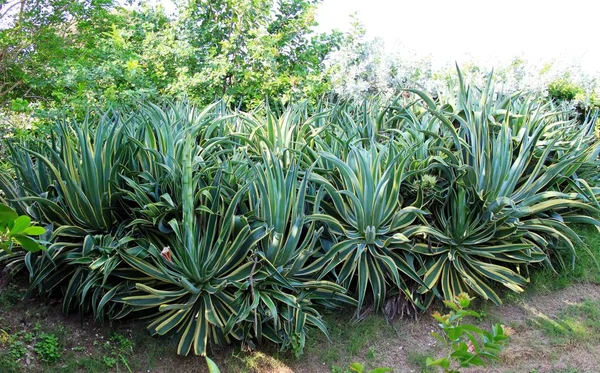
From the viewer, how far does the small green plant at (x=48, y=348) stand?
135 inches

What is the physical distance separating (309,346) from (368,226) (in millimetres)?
921

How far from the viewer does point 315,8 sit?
26.3ft

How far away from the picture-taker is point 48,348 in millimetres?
3465

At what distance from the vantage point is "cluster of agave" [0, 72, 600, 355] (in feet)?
11.6

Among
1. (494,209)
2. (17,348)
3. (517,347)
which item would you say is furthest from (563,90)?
Result: (17,348)

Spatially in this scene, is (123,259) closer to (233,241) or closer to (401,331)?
(233,241)

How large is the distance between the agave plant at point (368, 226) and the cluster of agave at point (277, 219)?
12 mm

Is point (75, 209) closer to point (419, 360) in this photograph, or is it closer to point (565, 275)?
point (419, 360)

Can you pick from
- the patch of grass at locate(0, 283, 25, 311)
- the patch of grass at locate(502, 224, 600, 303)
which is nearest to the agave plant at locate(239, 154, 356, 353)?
the patch of grass at locate(502, 224, 600, 303)

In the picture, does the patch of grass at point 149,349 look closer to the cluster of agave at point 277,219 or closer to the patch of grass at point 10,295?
the cluster of agave at point 277,219

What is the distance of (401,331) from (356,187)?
108 centimetres

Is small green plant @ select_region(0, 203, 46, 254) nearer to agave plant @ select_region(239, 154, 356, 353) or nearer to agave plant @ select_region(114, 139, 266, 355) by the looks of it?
agave plant @ select_region(114, 139, 266, 355)

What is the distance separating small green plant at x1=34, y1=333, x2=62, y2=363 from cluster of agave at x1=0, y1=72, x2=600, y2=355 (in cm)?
24

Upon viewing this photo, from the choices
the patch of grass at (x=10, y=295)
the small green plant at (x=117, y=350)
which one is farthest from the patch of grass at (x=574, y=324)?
the patch of grass at (x=10, y=295)
